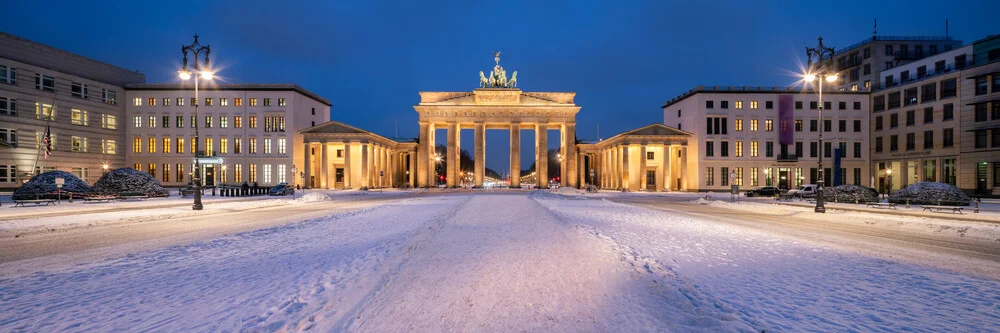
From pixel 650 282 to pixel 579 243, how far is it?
3.87 metres

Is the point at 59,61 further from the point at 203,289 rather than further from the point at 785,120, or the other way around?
the point at 785,120

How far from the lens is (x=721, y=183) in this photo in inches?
2408

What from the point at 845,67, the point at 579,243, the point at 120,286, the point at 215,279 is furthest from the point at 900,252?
the point at 845,67

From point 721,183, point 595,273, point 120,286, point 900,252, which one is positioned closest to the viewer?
point 120,286

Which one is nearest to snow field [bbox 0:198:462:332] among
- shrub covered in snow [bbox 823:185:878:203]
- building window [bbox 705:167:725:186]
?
shrub covered in snow [bbox 823:185:878:203]

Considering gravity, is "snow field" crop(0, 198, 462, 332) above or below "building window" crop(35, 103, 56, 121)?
below

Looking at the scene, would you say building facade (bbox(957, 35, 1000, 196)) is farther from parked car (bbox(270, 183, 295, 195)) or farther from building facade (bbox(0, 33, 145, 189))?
building facade (bbox(0, 33, 145, 189))

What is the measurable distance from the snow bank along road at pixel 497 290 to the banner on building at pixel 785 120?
59.8 metres

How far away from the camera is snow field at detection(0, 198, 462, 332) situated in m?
5.33

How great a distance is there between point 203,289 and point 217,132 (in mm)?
68385

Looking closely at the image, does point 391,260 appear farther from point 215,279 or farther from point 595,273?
point 595,273

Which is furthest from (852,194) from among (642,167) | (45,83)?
(45,83)

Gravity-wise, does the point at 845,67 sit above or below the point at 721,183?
above

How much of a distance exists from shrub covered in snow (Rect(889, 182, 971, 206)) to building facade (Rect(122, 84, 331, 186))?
219 feet
